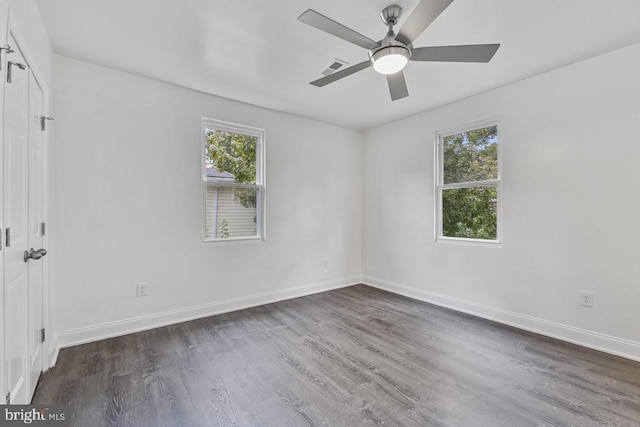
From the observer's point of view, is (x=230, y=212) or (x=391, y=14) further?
(x=230, y=212)

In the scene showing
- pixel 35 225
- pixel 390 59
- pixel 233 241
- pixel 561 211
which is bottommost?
pixel 233 241

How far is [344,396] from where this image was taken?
192cm

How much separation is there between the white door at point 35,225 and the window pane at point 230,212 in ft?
4.93

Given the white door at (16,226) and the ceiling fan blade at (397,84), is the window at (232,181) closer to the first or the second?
the white door at (16,226)

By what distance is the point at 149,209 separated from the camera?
299cm

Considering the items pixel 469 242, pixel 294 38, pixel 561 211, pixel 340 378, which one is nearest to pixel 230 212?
pixel 294 38

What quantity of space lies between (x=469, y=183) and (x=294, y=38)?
100 inches

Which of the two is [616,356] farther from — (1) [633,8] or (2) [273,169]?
(2) [273,169]

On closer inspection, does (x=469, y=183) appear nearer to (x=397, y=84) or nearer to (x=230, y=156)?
(x=397, y=84)

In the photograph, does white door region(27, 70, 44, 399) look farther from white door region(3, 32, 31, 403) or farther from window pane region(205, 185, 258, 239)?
window pane region(205, 185, 258, 239)

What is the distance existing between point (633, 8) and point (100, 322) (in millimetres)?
4852

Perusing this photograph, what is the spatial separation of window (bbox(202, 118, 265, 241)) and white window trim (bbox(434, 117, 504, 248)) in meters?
2.28

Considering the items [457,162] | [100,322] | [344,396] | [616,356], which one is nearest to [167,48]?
[100,322]
